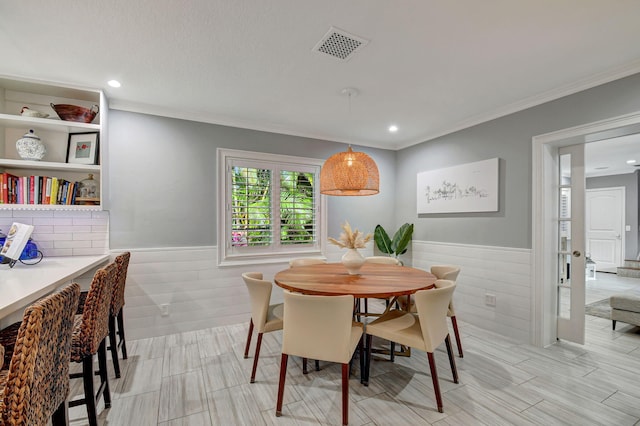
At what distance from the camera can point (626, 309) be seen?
3230 millimetres

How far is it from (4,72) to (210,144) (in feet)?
5.63

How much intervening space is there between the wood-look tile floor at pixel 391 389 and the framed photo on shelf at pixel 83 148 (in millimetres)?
1901

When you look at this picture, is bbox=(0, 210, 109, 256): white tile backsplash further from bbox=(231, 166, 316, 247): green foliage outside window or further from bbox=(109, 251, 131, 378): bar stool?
bbox=(231, 166, 316, 247): green foliage outside window

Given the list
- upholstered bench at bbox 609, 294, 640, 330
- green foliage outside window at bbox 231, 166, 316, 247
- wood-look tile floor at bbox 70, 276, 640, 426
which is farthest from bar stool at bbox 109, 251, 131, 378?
upholstered bench at bbox 609, 294, 640, 330

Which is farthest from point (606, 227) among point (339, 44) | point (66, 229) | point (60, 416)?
point (66, 229)

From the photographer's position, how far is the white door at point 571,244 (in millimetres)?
2857

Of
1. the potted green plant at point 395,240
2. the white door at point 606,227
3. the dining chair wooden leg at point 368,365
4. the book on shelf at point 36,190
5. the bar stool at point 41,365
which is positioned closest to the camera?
the bar stool at point 41,365

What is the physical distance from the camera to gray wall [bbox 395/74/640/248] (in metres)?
2.48

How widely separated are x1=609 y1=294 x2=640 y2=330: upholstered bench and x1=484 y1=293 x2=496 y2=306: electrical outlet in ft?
4.75

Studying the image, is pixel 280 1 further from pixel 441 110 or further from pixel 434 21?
pixel 441 110

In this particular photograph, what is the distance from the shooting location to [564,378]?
7.54 ft

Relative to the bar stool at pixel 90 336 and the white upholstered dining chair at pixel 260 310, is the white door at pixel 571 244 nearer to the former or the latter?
the white upholstered dining chair at pixel 260 310

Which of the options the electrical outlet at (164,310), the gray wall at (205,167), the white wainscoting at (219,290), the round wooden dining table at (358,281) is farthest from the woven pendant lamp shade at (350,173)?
the electrical outlet at (164,310)

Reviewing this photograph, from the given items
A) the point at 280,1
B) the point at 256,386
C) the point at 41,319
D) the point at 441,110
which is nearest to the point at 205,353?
the point at 256,386
